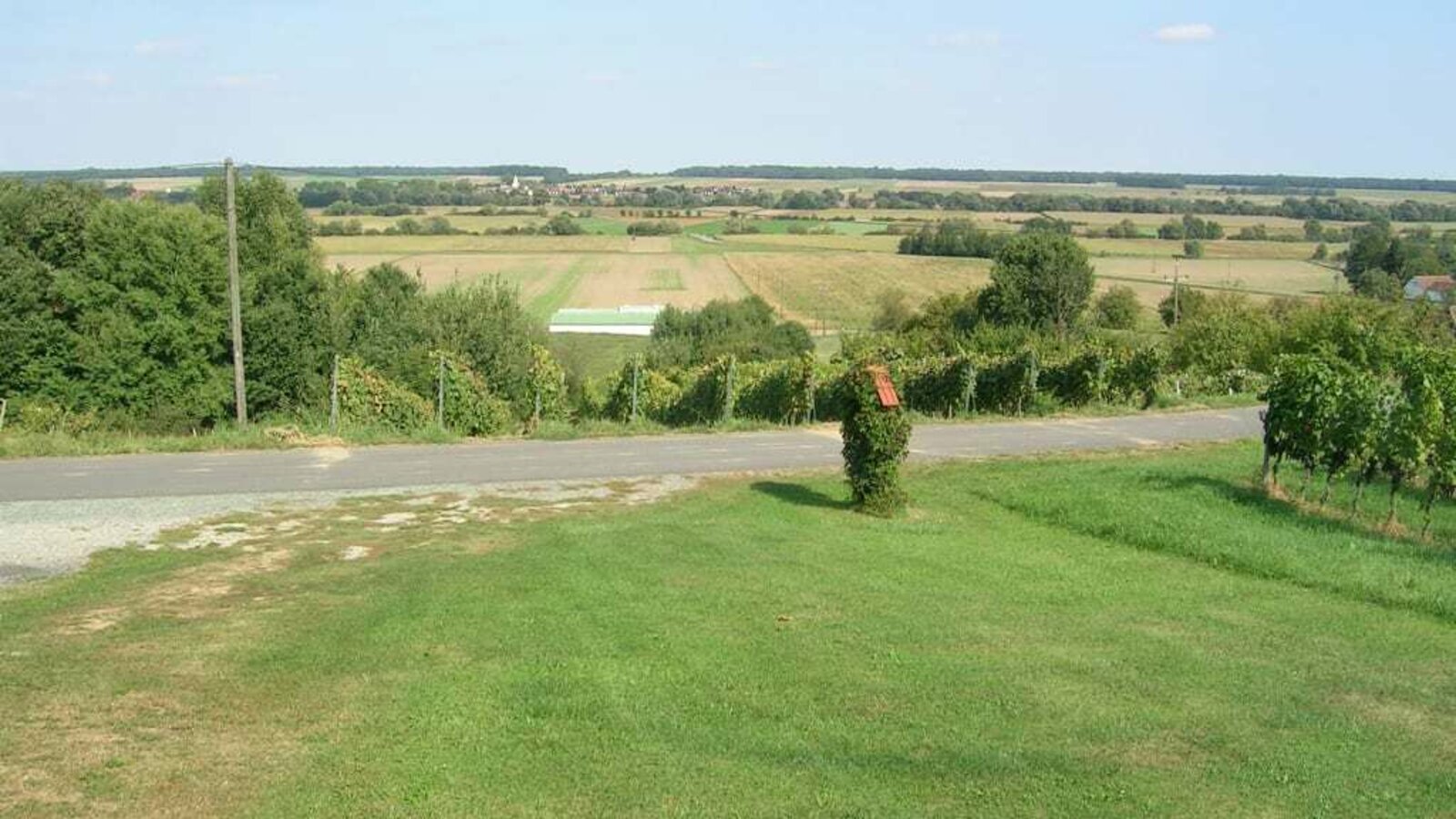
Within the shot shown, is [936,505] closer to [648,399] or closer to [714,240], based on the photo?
[648,399]

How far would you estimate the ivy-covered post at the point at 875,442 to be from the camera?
53.9 ft

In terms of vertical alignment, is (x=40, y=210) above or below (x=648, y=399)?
above

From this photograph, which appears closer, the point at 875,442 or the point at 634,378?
the point at 875,442

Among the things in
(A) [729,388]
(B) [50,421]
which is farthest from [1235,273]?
(B) [50,421]

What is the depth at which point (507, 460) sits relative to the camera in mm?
21328

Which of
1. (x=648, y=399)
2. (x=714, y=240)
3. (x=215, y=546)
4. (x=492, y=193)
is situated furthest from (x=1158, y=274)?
(x=492, y=193)

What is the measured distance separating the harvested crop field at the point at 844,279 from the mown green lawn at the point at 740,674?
60707 millimetres

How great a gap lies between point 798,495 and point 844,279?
73.5 meters

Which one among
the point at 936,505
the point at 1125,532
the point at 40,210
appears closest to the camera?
the point at 1125,532

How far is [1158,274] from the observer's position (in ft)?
288

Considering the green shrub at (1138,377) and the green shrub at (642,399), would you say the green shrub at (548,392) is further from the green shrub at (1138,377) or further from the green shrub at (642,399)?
the green shrub at (1138,377)

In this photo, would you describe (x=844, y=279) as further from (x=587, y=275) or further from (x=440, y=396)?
(x=440, y=396)

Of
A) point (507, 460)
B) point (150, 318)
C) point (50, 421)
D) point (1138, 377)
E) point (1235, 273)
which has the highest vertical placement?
point (1235, 273)

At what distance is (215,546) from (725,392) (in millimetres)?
14932
